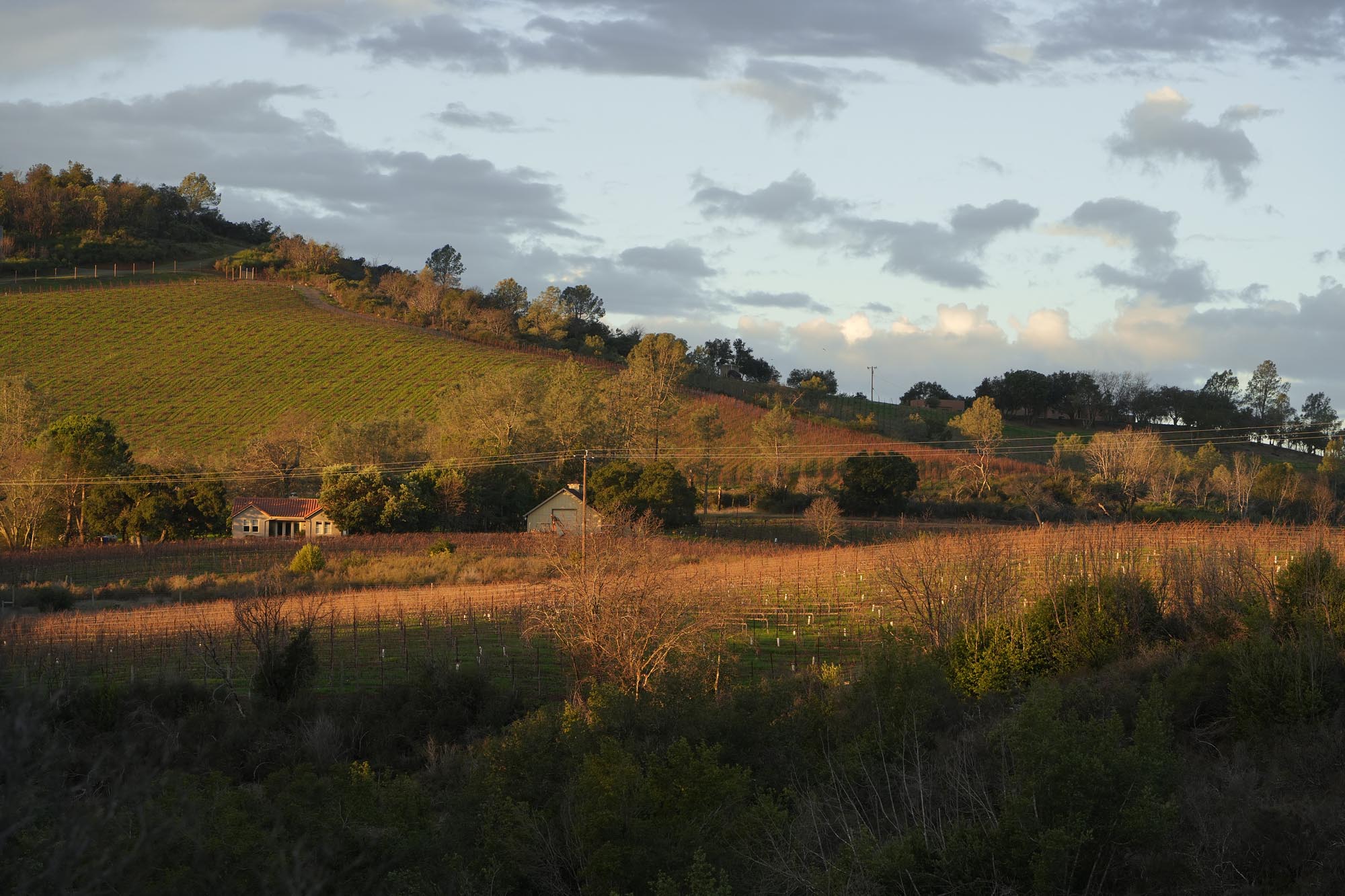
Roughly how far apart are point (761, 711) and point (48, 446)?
49.2m

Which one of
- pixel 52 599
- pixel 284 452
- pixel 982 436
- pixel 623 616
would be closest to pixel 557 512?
pixel 284 452

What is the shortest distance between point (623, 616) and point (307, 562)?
23649 millimetres

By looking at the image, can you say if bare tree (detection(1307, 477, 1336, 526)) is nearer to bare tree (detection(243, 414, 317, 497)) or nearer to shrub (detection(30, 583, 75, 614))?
shrub (detection(30, 583, 75, 614))

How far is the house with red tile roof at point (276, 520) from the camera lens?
5494 centimetres

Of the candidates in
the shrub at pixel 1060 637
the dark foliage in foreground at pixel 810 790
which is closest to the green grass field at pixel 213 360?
the shrub at pixel 1060 637

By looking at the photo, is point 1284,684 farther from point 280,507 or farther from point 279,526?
point 280,507

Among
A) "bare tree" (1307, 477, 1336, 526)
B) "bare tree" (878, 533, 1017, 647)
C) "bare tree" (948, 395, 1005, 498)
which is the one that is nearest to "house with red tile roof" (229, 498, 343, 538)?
"bare tree" (948, 395, 1005, 498)

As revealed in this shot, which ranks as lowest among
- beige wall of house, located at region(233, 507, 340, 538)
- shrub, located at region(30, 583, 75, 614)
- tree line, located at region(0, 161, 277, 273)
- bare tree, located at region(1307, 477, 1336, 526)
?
shrub, located at region(30, 583, 75, 614)

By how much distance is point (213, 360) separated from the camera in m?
85.0

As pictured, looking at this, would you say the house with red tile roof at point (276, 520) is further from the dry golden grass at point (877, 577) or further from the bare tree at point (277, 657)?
the bare tree at point (277, 657)

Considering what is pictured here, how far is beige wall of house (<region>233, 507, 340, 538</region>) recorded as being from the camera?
180 ft

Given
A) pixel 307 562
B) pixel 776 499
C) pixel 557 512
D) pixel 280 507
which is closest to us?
pixel 307 562

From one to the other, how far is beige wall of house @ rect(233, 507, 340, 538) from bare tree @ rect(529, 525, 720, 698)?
35.8 metres

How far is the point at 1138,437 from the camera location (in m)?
61.2
